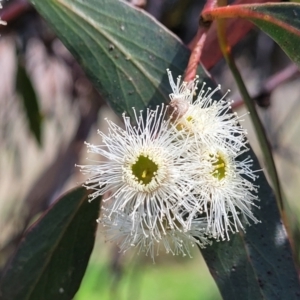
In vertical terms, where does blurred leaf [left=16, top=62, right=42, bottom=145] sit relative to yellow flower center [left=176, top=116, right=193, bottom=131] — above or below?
above

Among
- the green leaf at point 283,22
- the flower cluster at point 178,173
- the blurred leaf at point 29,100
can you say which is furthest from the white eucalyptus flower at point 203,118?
the blurred leaf at point 29,100

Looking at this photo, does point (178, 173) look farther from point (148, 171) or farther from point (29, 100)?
point (29, 100)

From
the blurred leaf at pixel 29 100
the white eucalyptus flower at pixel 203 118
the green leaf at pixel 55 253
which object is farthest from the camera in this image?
the blurred leaf at pixel 29 100

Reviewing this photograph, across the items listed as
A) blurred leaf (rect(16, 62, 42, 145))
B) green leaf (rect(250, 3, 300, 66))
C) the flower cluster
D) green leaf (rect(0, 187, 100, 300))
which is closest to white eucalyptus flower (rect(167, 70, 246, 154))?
the flower cluster

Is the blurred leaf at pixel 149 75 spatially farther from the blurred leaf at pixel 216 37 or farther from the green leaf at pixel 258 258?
the blurred leaf at pixel 216 37

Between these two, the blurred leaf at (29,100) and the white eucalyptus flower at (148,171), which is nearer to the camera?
the white eucalyptus flower at (148,171)

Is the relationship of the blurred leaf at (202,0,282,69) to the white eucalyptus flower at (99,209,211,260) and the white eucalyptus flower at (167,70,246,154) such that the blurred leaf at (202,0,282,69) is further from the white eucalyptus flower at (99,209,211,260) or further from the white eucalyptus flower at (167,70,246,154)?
the white eucalyptus flower at (99,209,211,260)
